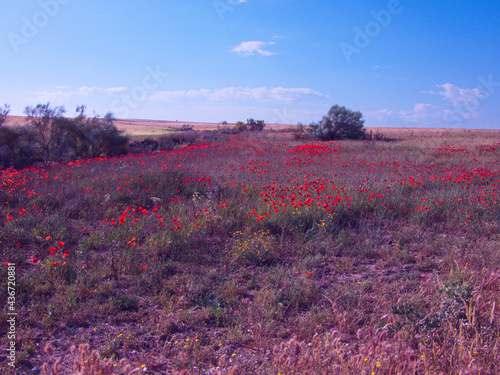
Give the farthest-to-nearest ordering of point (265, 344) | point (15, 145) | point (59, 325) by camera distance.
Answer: point (15, 145) → point (59, 325) → point (265, 344)

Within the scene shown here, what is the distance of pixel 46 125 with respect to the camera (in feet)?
46.7

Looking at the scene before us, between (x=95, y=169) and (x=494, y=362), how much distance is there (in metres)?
9.14

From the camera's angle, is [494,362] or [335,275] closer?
[494,362]

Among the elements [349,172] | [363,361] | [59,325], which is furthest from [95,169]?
[363,361]

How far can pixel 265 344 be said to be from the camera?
101 inches

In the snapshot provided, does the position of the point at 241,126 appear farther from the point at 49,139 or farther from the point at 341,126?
the point at 49,139

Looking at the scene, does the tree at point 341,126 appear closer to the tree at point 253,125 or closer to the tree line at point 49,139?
the tree at point 253,125

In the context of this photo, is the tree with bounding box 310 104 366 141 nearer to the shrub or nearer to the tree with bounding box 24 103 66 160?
the shrub

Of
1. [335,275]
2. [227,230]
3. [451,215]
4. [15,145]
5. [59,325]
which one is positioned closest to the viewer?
[59,325]

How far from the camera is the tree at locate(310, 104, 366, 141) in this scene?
23.8 m

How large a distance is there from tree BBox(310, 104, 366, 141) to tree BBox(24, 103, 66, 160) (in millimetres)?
17182

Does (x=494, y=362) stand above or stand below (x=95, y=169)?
below

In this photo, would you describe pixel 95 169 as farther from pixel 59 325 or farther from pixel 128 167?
pixel 59 325

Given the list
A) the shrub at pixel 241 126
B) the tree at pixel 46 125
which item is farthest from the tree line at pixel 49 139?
the shrub at pixel 241 126
